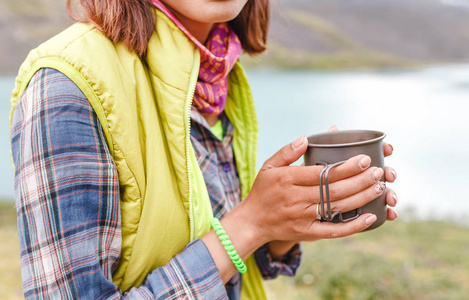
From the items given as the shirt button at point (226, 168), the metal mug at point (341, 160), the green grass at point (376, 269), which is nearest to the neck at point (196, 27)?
the shirt button at point (226, 168)

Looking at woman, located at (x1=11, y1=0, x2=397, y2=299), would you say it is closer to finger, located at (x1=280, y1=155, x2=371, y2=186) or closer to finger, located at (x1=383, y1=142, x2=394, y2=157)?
finger, located at (x1=280, y1=155, x2=371, y2=186)

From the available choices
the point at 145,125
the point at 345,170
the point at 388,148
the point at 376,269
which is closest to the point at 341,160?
the point at 345,170

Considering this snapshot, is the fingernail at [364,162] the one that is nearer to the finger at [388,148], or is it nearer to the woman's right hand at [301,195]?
the woman's right hand at [301,195]

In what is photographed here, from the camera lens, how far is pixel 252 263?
159cm

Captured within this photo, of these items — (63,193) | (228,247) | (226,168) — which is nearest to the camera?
(63,193)

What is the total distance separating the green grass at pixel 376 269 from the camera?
336 centimetres

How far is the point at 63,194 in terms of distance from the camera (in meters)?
0.95

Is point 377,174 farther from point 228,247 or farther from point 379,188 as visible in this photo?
point 228,247

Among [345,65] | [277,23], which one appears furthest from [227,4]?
[345,65]

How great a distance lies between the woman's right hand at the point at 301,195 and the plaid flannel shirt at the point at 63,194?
336mm

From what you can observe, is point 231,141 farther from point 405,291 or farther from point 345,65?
point 345,65

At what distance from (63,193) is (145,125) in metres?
0.26

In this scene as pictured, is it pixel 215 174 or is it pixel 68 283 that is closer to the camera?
pixel 68 283

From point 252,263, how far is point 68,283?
76 centimetres
